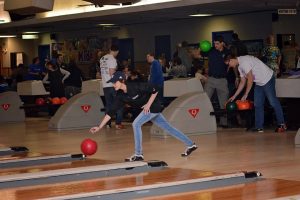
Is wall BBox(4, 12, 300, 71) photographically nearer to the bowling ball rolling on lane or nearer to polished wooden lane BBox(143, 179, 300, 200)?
the bowling ball rolling on lane

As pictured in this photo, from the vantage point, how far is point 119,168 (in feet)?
27.5

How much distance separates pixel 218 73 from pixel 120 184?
6126 mm

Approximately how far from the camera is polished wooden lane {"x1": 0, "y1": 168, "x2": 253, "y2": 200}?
275 inches

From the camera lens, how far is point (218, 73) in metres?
13.3

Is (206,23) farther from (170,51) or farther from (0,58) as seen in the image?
(0,58)

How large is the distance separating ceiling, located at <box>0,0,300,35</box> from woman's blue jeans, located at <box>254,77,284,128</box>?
10.8 ft

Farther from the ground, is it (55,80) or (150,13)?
(150,13)

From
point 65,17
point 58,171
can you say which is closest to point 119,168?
point 58,171

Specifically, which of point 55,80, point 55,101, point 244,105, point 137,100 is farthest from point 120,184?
point 55,80

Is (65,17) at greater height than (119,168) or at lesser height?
greater

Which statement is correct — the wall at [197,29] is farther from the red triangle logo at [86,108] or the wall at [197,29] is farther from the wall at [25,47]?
the red triangle logo at [86,108]

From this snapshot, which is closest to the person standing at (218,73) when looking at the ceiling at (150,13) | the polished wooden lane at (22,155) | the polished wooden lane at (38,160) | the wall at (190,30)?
the ceiling at (150,13)

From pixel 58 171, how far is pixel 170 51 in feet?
44.7

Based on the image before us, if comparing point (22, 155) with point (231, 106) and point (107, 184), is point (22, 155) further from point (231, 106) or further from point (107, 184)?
point (231, 106)
